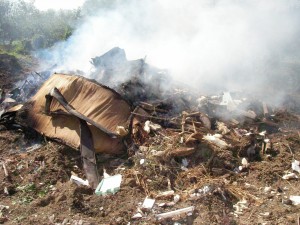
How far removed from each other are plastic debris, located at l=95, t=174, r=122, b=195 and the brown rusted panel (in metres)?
0.91

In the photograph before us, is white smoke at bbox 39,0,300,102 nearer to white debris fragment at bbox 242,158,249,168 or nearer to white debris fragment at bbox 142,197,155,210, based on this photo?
white debris fragment at bbox 242,158,249,168

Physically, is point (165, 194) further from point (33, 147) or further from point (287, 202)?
point (33, 147)

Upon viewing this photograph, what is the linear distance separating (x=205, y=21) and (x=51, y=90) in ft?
25.2

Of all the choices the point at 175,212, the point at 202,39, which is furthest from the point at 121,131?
the point at 202,39

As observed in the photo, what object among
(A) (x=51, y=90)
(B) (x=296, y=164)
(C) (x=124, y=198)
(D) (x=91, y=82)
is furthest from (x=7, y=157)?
(B) (x=296, y=164)

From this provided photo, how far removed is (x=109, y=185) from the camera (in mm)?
4996

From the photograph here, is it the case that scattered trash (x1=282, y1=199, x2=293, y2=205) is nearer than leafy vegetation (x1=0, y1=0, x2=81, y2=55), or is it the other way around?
scattered trash (x1=282, y1=199, x2=293, y2=205)

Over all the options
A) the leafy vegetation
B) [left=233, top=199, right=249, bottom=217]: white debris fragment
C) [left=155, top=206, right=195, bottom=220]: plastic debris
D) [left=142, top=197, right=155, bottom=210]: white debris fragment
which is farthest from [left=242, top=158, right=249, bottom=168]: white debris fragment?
the leafy vegetation

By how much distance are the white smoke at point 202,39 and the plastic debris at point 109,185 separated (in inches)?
162

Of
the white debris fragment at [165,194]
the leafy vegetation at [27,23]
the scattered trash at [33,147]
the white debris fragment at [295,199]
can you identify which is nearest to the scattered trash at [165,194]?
the white debris fragment at [165,194]

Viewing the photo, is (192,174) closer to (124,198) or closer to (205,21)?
(124,198)

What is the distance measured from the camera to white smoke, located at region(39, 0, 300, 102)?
9.27 meters

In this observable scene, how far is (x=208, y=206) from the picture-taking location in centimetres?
433

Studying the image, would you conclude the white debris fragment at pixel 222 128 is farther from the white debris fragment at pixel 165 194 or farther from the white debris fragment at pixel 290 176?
the white debris fragment at pixel 165 194
